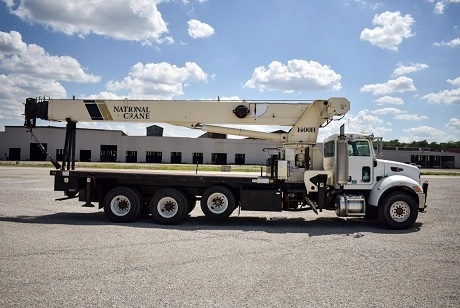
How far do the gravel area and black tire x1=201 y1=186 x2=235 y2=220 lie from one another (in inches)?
15.6

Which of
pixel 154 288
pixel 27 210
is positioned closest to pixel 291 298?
pixel 154 288

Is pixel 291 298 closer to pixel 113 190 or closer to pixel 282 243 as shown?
pixel 282 243

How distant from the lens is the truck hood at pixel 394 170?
10.9 meters

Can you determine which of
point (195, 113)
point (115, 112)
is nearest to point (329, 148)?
point (195, 113)

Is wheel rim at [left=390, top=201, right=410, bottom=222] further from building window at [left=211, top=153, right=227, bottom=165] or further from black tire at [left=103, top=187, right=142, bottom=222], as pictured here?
building window at [left=211, top=153, right=227, bottom=165]

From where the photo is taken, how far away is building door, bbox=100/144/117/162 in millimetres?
57375

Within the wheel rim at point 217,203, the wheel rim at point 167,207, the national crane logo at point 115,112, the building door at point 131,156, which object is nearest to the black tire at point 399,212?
the wheel rim at point 217,203

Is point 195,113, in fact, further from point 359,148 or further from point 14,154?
point 14,154

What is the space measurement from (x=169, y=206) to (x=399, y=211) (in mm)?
6646

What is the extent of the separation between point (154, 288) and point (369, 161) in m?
7.89

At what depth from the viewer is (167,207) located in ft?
35.5

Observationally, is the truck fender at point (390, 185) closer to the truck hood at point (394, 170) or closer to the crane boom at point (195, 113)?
the truck hood at point (394, 170)

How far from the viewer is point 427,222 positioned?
11484mm

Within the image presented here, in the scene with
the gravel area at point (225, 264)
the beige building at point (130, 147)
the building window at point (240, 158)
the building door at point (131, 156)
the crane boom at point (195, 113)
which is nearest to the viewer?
the gravel area at point (225, 264)
